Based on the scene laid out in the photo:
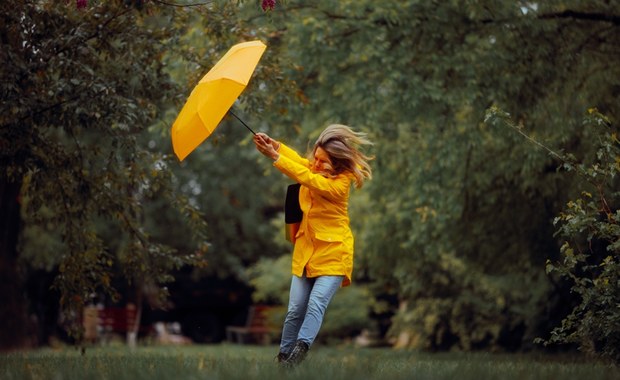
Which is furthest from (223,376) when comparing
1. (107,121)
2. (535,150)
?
(535,150)

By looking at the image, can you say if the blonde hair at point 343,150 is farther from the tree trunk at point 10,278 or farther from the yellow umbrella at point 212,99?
the tree trunk at point 10,278

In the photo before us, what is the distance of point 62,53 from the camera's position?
8.48m

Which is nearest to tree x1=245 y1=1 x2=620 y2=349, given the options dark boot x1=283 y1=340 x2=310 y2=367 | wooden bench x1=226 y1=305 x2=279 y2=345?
dark boot x1=283 y1=340 x2=310 y2=367

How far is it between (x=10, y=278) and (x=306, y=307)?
9.89 meters

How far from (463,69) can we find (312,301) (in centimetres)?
614

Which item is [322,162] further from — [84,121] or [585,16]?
[585,16]

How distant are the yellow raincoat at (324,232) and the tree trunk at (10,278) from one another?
9416 mm

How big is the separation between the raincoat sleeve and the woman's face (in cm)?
13

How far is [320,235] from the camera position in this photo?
7.02 m

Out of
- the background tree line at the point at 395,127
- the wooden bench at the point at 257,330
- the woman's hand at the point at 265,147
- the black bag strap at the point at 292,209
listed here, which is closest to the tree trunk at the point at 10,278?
the background tree line at the point at 395,127

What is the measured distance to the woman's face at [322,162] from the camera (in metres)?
7.14

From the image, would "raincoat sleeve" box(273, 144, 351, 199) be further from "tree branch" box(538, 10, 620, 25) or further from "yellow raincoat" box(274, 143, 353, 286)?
"tree branch" box(538, 10, 620, 25)

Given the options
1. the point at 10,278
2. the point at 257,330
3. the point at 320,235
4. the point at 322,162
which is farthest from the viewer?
the point at 257,330

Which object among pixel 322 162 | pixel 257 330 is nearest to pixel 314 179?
pixel 322 162
